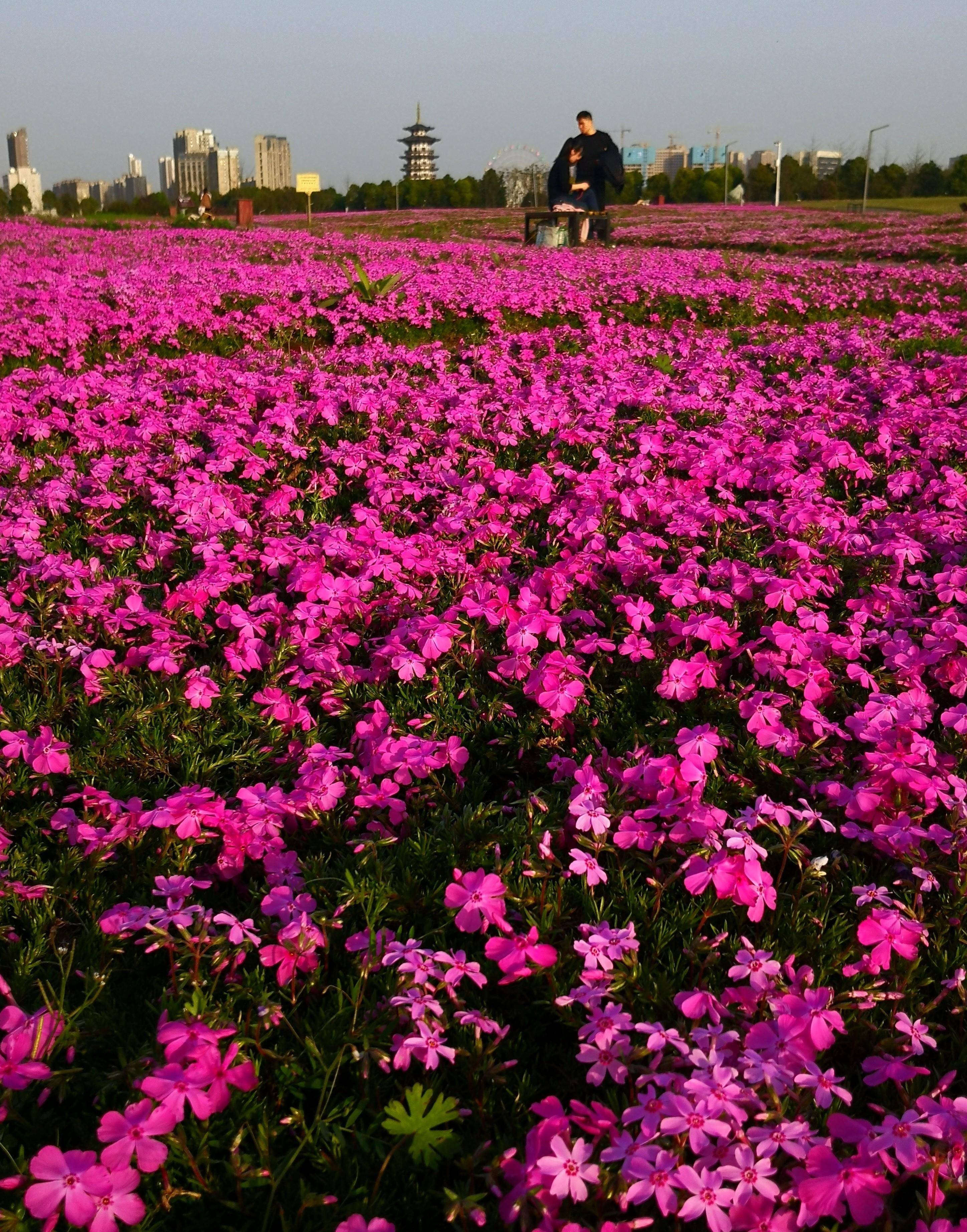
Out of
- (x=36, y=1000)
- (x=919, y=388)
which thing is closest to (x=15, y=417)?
(x=36, y=1000)

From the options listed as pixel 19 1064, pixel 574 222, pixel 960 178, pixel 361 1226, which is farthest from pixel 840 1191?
pixel 960 178

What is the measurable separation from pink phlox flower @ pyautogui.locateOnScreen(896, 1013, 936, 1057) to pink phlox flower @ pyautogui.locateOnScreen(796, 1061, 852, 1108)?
220 mm

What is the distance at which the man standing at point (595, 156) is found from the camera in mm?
19156

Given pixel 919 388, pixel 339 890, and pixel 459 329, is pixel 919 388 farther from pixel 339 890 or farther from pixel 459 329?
pixel 339 890

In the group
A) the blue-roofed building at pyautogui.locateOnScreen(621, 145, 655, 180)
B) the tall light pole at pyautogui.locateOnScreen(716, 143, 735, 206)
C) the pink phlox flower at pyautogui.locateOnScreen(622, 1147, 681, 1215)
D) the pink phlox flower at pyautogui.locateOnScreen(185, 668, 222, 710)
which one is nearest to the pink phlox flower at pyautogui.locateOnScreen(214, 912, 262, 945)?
the pink phlox flower at pyautogui.locateOnScreen(622, 1147, 681, 1215)

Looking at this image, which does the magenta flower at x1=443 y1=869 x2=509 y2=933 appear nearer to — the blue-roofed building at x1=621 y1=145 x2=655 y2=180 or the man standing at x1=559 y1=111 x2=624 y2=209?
the man standing at x1=559 y1=111 x2=624 y2=209

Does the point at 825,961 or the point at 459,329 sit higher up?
the point at 459,329

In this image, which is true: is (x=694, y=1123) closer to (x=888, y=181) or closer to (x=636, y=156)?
(x=888, y=181)

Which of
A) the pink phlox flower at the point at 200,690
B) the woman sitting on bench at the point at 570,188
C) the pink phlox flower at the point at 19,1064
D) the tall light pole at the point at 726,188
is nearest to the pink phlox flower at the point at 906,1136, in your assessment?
the pink phlox flower at the point at 19,1064

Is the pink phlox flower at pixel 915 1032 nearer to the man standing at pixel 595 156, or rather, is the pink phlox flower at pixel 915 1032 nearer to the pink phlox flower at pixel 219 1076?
the pink phlox flower at pixel 219 1076

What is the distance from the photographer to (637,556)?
150 inches

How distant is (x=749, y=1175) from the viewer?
1427 millimetres

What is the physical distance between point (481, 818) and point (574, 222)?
63.7 ft

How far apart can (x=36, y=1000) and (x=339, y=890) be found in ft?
2.32
